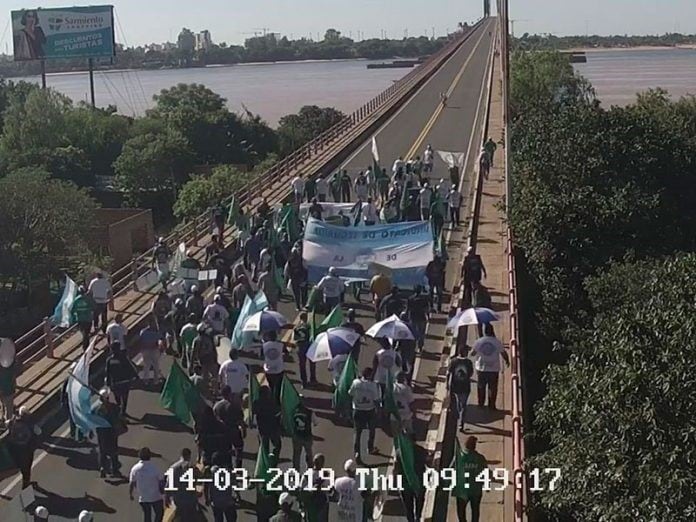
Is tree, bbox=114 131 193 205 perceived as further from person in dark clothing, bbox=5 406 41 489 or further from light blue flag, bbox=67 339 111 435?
person in dark clothing, bbox=5 406 41 489

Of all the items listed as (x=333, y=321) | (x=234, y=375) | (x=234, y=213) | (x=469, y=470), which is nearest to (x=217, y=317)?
(x=333, y=321)

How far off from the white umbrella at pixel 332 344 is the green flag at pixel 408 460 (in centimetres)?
267

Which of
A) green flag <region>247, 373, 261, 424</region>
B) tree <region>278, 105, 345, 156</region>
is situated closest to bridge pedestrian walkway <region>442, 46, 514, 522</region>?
green flag <region>247, 373, 261, 424</region>

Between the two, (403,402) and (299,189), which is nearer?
(403,402)

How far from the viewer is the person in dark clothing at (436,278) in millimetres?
17281

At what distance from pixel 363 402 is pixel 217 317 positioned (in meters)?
3.79

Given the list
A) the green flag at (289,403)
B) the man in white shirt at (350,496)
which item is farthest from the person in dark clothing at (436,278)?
the man in white shirt at (350,496)

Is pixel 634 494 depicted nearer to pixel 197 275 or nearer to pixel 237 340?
pixel 237 340

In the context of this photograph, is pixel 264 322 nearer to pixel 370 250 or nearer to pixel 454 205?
pixel 370 250

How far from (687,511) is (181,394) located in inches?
234

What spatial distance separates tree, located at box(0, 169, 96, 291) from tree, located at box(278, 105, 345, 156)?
117 ft

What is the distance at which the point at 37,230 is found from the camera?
40.7m

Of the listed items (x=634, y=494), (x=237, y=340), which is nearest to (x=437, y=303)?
(x=237, y=340)

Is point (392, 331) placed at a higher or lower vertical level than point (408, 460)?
higher
